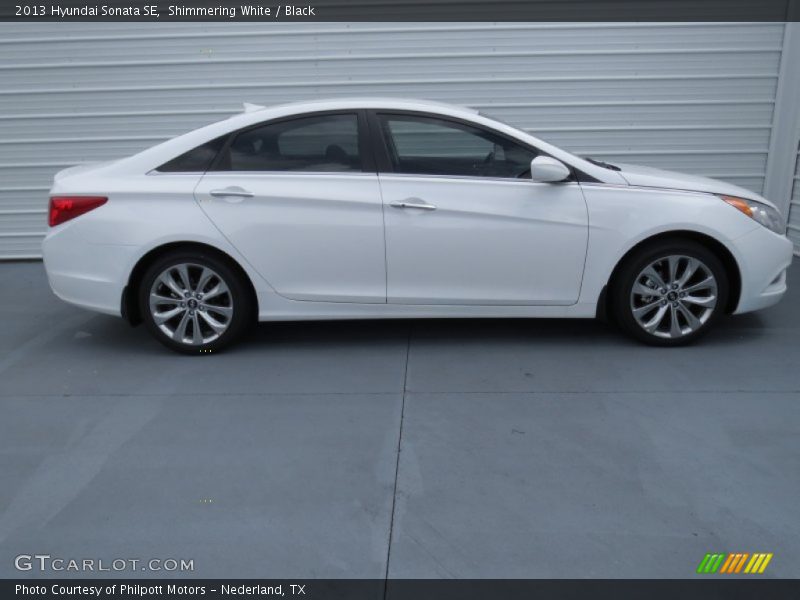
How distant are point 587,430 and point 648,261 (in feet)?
4.79

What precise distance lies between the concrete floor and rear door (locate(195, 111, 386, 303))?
55 centimetres

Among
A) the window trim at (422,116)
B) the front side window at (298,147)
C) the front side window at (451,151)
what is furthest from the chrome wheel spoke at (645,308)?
the front side window at (298,147)

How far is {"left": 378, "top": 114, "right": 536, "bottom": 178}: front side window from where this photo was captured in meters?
4.97

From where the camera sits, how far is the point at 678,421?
13.4 ft

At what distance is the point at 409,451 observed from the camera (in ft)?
12.5

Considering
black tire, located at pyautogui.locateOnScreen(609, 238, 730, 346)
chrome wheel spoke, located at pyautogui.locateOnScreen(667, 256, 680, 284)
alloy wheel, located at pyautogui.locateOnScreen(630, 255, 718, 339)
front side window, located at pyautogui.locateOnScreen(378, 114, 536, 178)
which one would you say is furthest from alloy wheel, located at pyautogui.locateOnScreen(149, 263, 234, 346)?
chrome wheel spoke, located at pyautogui.locateOnScreen(667, 256, 680, 284)

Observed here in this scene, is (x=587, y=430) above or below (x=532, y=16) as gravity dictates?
below

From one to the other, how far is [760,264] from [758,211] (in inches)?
13.5

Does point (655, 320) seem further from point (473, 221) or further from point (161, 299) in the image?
point (161, 299)

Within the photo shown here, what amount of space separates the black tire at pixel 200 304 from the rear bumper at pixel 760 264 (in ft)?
10.3

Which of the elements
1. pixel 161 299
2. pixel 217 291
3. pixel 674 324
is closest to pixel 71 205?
pixel 161 299

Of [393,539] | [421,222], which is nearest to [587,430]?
[393,539]
